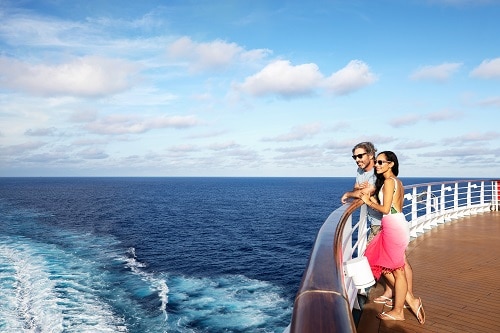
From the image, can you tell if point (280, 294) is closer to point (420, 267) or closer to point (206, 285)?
point (206, 285)

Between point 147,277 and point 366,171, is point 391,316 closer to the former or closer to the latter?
point 366,171

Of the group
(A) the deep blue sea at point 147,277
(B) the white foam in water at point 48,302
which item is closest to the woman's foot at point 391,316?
(A) the deep blue sea at point 147,277

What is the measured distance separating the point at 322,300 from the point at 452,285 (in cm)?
463

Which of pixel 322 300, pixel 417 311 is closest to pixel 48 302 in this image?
pixel 417 311

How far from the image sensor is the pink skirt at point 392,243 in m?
3.47

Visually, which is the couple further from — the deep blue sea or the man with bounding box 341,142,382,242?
the deep blue sea

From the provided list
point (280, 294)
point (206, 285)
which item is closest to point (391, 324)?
point (280, 294)

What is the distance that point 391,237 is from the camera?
3.50 meters

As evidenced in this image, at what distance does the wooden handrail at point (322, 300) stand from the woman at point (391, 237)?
161cm

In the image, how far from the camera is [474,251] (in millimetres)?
7102

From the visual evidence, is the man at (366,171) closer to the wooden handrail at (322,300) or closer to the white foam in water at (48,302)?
the wooden handrail at (322,300)

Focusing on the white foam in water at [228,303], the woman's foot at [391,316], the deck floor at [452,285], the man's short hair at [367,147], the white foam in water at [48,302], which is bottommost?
the white foam in water at [228,303]

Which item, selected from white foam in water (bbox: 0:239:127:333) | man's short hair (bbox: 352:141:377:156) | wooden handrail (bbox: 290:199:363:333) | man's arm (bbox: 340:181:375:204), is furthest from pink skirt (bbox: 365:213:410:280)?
white foam in water (bbox: 0:239:127:333)

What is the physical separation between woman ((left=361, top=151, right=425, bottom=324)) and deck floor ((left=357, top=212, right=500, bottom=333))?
22 cm
